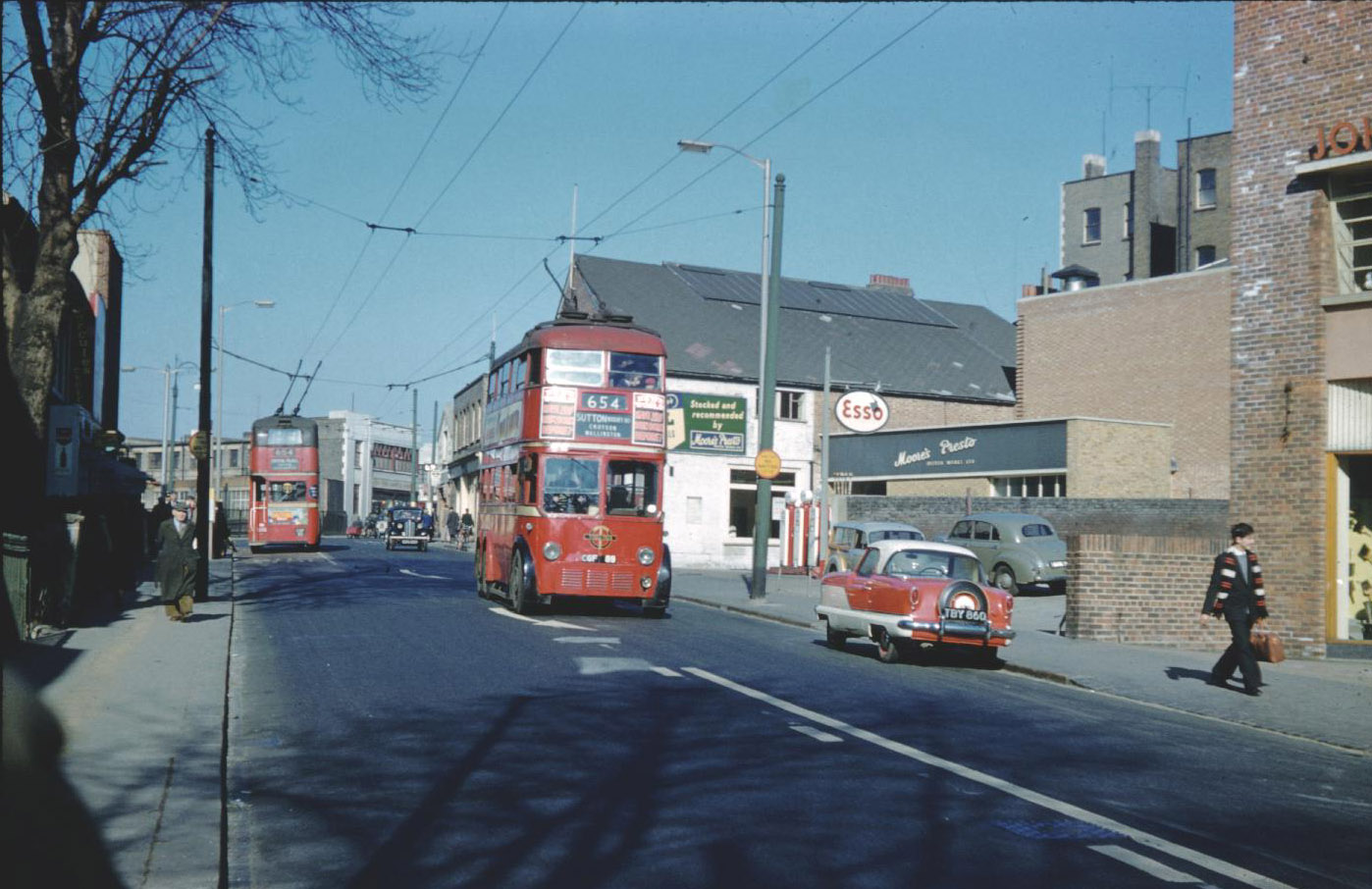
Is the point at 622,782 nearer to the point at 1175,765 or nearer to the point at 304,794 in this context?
the point at 304,794

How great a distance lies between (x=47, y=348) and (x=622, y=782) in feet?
40.9

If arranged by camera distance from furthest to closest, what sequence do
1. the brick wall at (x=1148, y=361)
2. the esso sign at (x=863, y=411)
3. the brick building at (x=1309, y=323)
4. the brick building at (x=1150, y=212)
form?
1. the brick building at (x=1150, y=212)
2. the brick wall at (x=1148, y=361)
3. the esso sign at (x=863, y=411)
4. the brick building at (x=1309, y=323)

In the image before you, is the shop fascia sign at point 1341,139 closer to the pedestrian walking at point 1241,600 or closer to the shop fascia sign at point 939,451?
the pedestrian walking at point 1241,600

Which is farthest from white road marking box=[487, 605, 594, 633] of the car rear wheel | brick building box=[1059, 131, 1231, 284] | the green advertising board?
brick building box=[1059, 131, 1231, 284]

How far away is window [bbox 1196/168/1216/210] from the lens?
63.3 meters

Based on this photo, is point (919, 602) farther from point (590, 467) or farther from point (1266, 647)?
point (590, 467)

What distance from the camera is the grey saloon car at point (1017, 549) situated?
2948cm

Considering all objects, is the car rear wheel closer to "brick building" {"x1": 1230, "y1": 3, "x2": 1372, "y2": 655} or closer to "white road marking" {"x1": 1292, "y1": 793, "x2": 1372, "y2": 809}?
"brick building" {"x1": 1230, "y1": 3, "x2": 1372, "y2": 655}

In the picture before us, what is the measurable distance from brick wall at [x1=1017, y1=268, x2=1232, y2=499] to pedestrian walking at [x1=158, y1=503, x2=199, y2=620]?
107ft

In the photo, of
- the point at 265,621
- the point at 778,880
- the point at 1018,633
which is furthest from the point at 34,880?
the point at 1018,633

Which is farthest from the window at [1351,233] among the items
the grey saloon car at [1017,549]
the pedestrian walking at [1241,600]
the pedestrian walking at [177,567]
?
the pedestrian walking at [177,567]

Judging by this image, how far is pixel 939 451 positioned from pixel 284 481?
2251cm

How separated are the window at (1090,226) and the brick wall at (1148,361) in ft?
72.6

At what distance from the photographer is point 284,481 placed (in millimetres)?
45906
